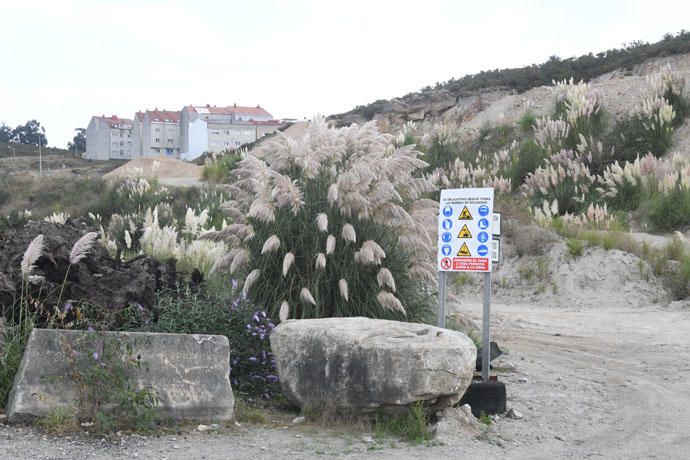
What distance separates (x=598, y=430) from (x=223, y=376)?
301 centimetres

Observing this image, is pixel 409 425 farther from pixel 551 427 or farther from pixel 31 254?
pixel 31 254

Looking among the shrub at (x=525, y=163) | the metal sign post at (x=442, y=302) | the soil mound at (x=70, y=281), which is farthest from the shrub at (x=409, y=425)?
the shrub at (x=525, y=163)

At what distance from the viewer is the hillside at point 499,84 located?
Answer: 4267 centimetres

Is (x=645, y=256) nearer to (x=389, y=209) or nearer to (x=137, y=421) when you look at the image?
(x=389, y=209)

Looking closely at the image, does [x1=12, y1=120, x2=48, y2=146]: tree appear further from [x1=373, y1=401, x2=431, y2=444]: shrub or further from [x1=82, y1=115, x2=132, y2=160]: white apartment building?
[x1=373, y1=401, x2=431, y2=444]: shrub

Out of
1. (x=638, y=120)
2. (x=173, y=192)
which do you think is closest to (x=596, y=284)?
(x=638, y=120)

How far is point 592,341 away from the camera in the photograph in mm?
11211

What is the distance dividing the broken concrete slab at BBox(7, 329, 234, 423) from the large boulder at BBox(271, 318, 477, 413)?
1.89ft

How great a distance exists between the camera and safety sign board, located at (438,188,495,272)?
24.2ft

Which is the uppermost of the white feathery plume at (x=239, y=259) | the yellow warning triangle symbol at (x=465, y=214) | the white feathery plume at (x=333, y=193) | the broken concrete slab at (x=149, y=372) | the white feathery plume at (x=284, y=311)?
the white feathery plume at (x=333, y=193)

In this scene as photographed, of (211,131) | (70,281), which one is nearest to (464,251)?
(70,281)

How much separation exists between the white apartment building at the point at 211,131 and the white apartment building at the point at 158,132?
68.7 inches

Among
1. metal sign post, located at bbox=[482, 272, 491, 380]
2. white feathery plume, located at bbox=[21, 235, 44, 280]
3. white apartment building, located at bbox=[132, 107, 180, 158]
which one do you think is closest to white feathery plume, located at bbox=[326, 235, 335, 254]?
metal sign post, located at bbox=[482, 272, 491, 380]

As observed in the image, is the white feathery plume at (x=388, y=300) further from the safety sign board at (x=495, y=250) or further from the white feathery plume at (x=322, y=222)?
the safety sign board at (x=495, y=250)
